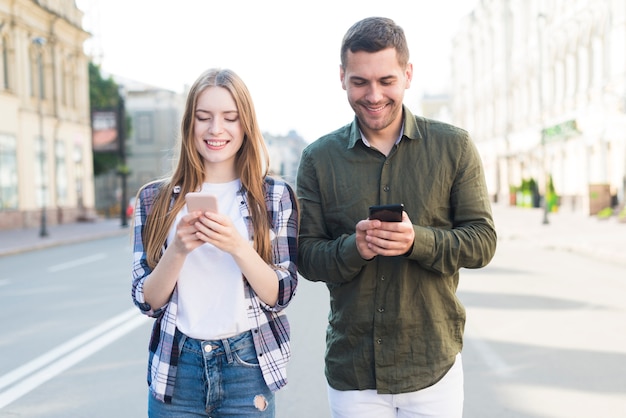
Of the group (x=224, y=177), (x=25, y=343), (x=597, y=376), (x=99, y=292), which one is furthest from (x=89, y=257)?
(x=224, y=177)

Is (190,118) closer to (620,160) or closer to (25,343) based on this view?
(25,343)

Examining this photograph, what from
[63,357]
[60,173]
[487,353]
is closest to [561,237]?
[487,353]

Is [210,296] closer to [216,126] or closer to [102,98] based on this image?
[216,126]

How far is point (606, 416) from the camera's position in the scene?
494 cm

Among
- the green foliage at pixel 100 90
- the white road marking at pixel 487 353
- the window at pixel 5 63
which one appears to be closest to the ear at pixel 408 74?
the white road marking at pixel 487 353

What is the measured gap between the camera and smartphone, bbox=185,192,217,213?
239cm

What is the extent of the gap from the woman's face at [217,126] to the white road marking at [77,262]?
13.8 metres

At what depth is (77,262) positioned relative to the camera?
57.0 ft

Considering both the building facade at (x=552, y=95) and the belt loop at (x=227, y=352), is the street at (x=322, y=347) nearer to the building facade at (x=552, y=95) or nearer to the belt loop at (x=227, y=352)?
the belt loop at (x=227, y=352)

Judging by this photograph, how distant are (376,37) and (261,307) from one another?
1.08m

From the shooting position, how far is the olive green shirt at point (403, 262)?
2590mm

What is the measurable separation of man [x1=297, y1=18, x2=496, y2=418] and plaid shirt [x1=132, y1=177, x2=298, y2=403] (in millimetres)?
112

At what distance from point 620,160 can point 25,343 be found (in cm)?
2629

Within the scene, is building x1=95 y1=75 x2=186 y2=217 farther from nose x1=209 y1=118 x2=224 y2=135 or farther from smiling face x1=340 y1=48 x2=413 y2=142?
smiling face x1=340 y1=48 x2=413 y2=142
